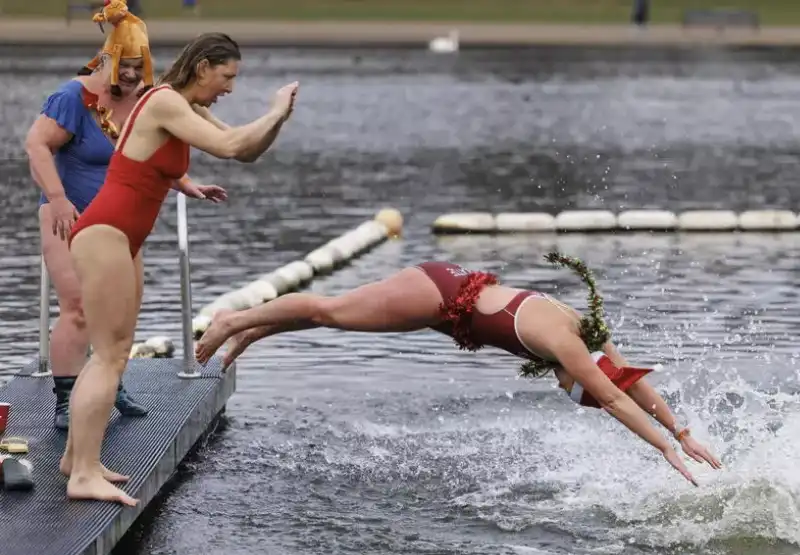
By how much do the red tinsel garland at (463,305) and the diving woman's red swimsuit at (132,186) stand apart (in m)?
1.42

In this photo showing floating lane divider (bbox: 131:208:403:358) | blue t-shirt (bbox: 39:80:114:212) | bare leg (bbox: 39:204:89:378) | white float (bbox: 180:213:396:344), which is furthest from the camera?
white float (bbox: 180:213:396:344)

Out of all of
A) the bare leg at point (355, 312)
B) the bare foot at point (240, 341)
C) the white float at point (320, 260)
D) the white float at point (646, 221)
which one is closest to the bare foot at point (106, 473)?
the bare leg at point (355, 312)

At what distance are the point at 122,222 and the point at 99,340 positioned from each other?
1.64 ft

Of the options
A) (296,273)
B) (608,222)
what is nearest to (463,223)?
(608,222)

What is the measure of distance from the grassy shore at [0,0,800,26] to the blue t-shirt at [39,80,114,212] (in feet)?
127

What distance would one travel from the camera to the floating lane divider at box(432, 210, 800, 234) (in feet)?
52.5

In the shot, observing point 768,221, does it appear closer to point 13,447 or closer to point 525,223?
point 525,223

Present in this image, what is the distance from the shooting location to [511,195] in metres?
18.5

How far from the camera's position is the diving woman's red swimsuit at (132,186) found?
657 centimetres

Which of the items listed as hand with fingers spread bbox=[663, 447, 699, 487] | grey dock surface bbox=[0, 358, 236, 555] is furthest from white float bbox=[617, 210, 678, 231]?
hand with fingers spread bbox=[663, 447, 699, 487]

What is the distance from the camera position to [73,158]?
7.71 meters

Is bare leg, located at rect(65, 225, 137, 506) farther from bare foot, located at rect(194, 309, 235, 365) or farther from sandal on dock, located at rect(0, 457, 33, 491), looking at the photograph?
bare foot, located at rect(194, 309, 235, 365)

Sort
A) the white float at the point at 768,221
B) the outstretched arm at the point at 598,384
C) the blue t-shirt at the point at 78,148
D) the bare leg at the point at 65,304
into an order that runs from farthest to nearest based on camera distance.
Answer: the white float at the point at 768,221 < the bare leg at the point at 65,304 < the blue t-shirt at the point at 78,148 < the outstretched arm at the point at 598,384

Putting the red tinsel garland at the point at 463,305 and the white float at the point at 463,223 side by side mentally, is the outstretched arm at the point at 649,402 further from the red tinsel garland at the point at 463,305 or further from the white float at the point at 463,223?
the white float at the point at 463,223
